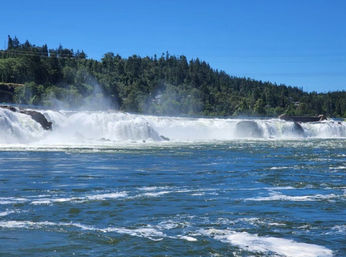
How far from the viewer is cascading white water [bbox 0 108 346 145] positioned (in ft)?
134

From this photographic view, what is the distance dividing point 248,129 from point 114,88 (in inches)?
3077

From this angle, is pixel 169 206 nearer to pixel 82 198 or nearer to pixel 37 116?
pixel 82 198

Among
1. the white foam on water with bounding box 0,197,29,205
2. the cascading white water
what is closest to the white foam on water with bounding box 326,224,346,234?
the white foam on water with bounding box 0,197,29,205

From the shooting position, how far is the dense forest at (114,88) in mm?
106744

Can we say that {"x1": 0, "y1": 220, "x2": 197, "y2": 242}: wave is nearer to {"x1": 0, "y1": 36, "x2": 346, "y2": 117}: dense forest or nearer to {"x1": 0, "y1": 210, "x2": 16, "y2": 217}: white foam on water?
{"x1": 0, "y1": 210, "x2": 16, "y2": 217}: white foam on water

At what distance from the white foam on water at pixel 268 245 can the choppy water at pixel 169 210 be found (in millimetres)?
18

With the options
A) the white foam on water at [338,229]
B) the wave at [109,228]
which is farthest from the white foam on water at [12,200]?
the white foam on water at [338,229]

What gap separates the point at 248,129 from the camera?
212 ft

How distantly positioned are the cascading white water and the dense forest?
4446cm

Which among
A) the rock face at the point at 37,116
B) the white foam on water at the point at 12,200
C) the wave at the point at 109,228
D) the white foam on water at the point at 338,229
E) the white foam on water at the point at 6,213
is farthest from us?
the rock face at the point at 37,116

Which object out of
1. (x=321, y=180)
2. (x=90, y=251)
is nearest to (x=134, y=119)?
(x=321, y=180)

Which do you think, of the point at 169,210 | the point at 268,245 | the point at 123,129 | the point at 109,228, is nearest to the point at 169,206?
the point at 169,210

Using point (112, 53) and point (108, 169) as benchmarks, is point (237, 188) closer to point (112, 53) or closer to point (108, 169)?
point (108, 169)

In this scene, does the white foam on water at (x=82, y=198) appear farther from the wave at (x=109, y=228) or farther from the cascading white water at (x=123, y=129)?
the cascading white water at (x=123, y=129)
